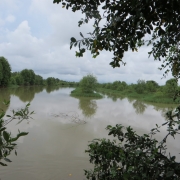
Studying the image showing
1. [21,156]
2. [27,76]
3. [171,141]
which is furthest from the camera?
[27,76]

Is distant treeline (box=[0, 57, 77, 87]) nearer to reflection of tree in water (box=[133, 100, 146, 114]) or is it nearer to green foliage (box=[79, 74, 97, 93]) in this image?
green foliage (box=[79, 74, 97, 93])

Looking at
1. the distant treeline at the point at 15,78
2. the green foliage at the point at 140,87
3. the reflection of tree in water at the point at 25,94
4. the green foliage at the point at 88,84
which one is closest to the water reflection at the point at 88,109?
the reflection of tree in water at the point at 25,94

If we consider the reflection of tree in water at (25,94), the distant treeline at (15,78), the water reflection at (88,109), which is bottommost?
the water reflection at (88,109)

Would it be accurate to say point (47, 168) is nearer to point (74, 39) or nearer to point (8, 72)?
point (74, 39)

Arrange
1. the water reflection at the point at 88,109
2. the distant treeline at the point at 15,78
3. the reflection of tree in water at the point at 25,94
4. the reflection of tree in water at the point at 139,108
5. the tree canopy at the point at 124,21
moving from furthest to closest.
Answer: the distant treeline at the point at 15,78 < the reflection of tree in water at the point at 25,94 < the reflection of tree in water at the point at 139,108 < the water reflection at the point at 88,109 < the tree canopy at the point at 124,21

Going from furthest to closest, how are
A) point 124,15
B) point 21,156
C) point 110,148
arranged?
point 21,156 < point 110,148 < point 124,15

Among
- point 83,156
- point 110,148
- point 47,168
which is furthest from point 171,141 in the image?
point 110,148

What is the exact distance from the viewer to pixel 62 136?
6.36m

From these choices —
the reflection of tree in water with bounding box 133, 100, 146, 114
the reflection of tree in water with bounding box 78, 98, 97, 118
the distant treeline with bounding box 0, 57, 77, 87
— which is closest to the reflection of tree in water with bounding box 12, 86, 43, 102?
the distant treeline with bounding box 0, 57, 77, 87

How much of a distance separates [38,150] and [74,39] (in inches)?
185

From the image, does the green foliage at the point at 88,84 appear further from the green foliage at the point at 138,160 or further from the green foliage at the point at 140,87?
the green foliage at the point at 138,160

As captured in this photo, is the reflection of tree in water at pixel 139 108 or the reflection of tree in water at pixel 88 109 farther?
the reflection of tree in water at pixel 139 108

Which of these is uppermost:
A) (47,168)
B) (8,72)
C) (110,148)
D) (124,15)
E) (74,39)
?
(8,72)

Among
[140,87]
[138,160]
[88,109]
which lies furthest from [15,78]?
[138,160]
